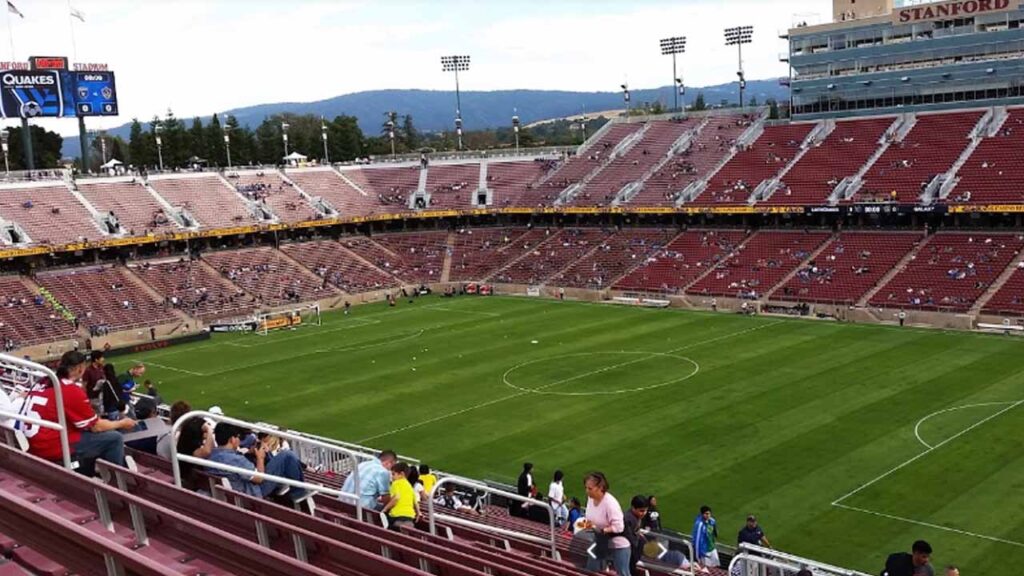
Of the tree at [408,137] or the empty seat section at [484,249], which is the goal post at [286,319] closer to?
the empty seat section at [484,249]

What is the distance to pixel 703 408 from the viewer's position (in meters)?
34.5

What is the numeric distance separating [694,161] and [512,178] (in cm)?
1756

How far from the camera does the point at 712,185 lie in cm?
6969

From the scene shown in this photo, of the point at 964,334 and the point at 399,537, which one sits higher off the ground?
the point at 399,537

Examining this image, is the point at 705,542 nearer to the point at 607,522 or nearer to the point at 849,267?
the point at 607,522

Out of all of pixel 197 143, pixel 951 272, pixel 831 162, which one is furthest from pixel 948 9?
pixel 197 143

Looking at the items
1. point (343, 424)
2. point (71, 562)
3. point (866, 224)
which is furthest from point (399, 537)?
point (866, 224)

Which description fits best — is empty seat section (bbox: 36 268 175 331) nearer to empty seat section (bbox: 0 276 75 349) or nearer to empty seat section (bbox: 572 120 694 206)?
empty seat section (bbox: 0 276 75 349)

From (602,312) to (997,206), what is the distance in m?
23.5

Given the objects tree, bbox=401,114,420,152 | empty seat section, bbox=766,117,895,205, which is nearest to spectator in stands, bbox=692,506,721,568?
empty seat section, bbox=766,117,895,205

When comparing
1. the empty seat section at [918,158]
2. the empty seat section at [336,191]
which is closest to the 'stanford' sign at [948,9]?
the empty seat section at [918,158]

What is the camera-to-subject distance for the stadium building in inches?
2430

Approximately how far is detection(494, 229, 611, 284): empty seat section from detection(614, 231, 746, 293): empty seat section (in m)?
6.86

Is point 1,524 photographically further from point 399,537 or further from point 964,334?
point 964,334
